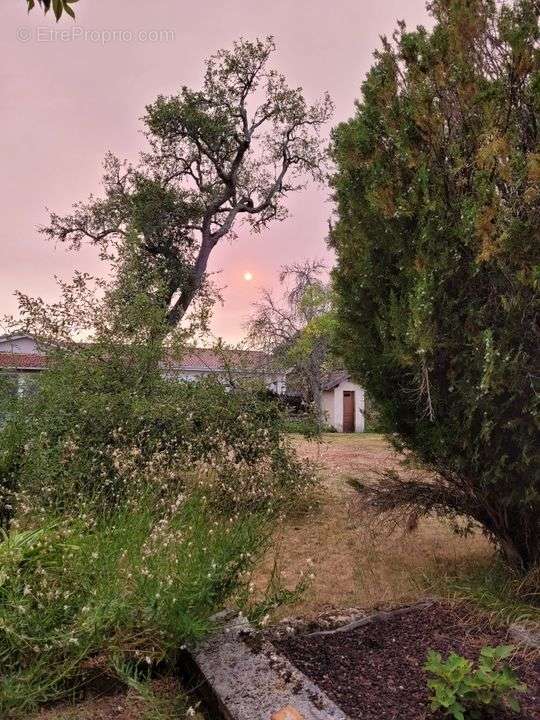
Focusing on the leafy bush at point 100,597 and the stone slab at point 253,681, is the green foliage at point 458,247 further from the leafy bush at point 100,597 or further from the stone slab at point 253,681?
the stone slab at point 253,681

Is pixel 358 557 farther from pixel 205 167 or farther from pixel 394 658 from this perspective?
pixel 205 167

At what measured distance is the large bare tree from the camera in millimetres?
16281

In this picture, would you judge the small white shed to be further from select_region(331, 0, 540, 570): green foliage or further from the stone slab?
the stone slab

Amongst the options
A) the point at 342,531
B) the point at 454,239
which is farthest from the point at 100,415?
the point at 454,239

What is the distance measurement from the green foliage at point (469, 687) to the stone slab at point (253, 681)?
1.17 ft

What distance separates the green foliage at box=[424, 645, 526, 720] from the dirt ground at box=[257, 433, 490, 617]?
0.90 metres

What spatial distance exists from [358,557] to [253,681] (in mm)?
2461

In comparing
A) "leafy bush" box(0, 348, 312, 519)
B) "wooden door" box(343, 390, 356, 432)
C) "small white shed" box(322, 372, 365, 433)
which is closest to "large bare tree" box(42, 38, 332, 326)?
"leafy bush" box(0, 348, 312, 519)

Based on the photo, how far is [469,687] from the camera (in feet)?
6.00

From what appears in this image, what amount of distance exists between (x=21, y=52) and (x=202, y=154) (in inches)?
469

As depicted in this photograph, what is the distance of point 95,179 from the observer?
57.5 ft

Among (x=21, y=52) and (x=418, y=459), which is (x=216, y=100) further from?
(x=418, y=459)

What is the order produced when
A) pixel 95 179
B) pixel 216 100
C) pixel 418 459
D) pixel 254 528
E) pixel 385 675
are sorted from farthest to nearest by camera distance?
pixel 95 179 → pixel 216 100 → pixel 418 459 → pixel 254 528 → pixel 385 675

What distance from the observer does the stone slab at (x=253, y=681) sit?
73.9 inches
